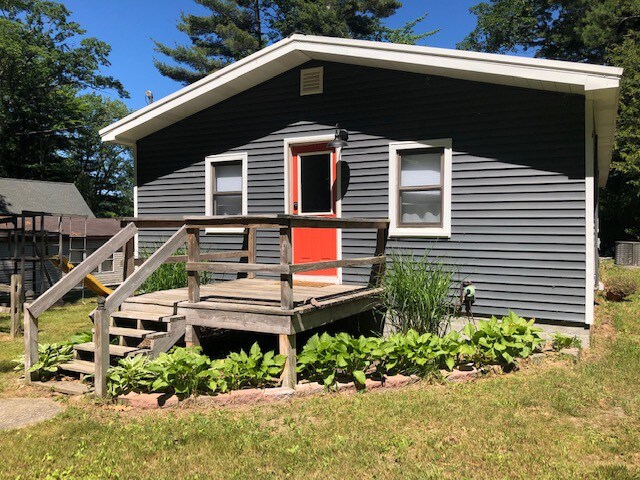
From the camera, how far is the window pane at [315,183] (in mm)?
7730

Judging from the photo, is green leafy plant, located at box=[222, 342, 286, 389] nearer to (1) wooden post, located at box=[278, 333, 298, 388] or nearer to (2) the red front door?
(1) wooden post, located at box=[278, 333, 298, 388]

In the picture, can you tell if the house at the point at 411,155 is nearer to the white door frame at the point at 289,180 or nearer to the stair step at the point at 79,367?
the white door frame at the point at 289,180

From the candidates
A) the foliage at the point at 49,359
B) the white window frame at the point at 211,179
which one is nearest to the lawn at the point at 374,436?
the foliage at the point at 49,359

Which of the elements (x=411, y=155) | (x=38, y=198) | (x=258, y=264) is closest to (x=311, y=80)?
(x=411, y=155)

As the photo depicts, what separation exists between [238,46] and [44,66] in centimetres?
1198

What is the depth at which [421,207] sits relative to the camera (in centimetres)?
702

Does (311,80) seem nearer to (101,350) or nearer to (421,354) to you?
(421,354)

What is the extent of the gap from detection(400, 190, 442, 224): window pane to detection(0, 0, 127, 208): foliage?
89.9 feet

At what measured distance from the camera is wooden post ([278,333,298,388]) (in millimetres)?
4711

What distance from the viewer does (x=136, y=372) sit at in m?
4.58

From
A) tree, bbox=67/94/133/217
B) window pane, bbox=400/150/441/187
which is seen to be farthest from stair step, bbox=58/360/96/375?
tree, bbox=67/94/133/217

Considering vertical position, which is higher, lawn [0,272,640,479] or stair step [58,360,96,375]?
stair step [58,360,96,375]

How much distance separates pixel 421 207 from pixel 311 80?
106 inches

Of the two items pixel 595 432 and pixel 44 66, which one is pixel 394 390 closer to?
pixel 595 432
